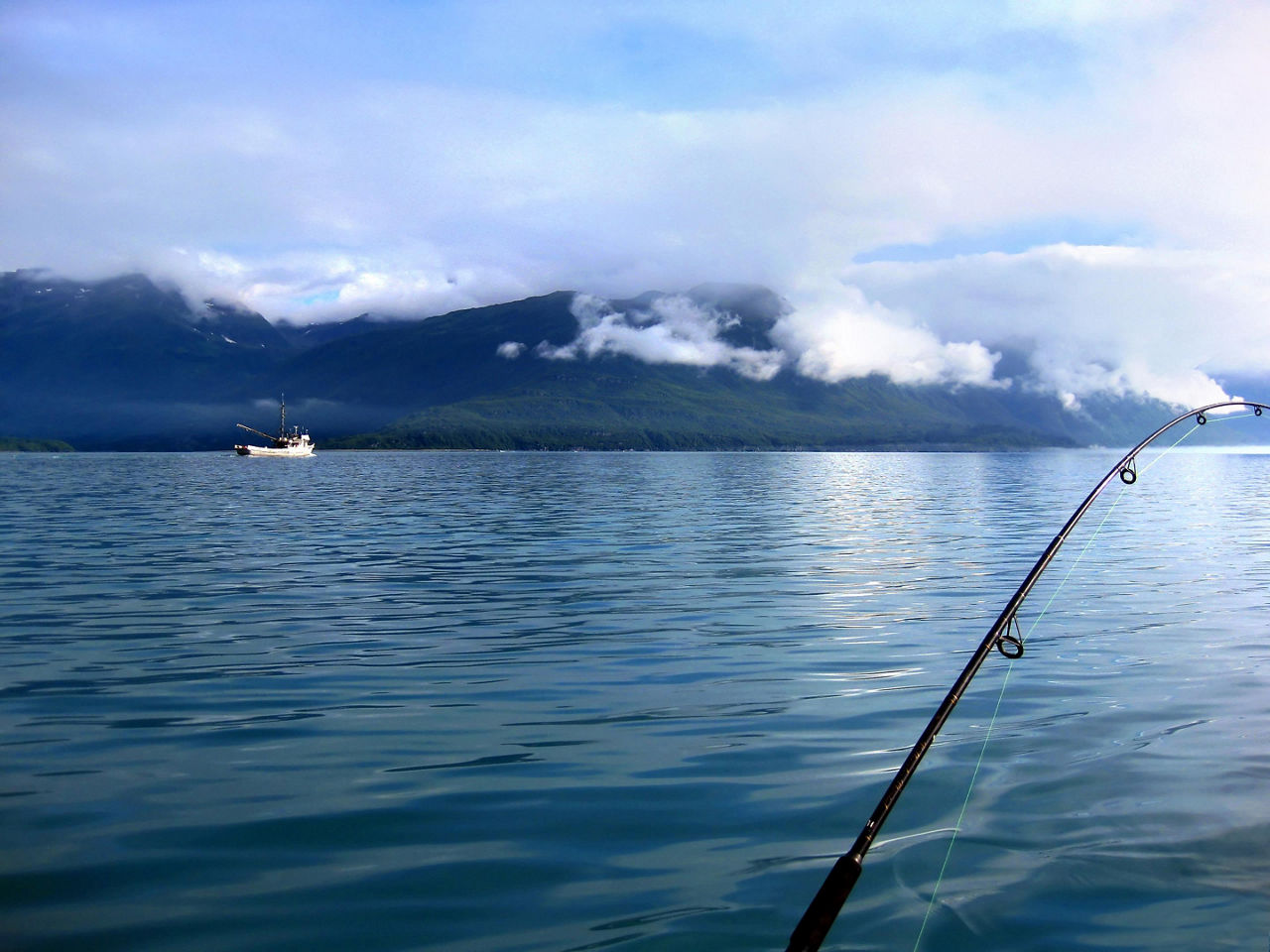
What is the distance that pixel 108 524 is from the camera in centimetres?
3984

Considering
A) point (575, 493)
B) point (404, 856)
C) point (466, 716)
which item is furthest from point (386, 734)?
point (575, 493)

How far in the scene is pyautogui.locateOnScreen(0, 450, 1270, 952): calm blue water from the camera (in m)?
7.55

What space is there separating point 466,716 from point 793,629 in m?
7.35

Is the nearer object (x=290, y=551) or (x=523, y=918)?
(x=523, y=918)

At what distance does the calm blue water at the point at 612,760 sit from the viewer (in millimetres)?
7551

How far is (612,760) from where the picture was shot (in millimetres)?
10875

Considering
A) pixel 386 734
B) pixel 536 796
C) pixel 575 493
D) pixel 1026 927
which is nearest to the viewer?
pixel 1026 927

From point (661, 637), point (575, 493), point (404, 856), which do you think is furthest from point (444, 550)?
point (575, 493)

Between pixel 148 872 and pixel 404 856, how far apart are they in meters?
1.90

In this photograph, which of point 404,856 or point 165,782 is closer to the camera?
point 404,856

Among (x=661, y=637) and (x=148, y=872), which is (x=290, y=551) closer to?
(x=661, y=637)

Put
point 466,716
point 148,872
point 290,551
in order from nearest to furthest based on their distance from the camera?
point 148,872, point 466,716, point 290,551

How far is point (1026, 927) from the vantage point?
24.0 ft

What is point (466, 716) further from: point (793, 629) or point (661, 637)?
point (793, 629)
